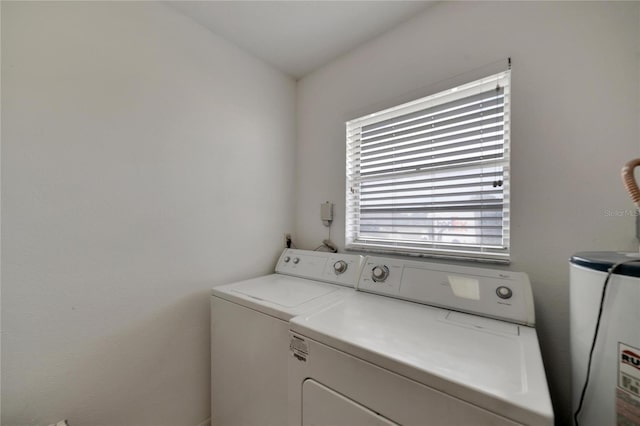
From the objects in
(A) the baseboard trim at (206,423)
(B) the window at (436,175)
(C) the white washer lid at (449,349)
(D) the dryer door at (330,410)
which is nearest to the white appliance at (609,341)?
(C) the white washer lid at (449,349)

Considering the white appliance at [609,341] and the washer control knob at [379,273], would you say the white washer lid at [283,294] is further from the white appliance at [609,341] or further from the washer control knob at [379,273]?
the white appliance at [609,341]

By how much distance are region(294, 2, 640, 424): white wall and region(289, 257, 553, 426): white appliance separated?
0.23 meters

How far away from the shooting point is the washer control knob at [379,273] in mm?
1275

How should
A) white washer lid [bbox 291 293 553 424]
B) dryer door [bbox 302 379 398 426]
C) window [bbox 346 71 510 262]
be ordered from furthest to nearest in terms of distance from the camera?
window [bbox 346 71 510 262], dryer door [bbox 302 379 398 426], white washer lid [bbox 291 293 553 424]

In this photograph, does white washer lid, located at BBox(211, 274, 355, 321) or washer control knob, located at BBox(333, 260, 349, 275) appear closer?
white washer lid, located at BBox(211, 274, 355, 321)

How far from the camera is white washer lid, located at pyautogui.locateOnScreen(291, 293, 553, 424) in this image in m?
0.54

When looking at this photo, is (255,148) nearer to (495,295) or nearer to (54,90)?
(54,90)

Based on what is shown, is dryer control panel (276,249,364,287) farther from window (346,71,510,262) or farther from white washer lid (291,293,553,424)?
white washer lid (291,293,553,424)

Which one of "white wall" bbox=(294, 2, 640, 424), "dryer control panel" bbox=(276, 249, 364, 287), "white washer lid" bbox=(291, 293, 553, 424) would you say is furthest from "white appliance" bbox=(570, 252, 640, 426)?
"dryer control panel" bbox=(276, 249, 364, 287)

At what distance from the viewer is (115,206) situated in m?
1.13

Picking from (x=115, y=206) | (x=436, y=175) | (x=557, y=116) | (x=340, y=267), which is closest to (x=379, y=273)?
(x=340, y=267)

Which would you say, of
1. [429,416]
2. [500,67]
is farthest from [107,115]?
[500,67]

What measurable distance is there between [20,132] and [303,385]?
1.47 m

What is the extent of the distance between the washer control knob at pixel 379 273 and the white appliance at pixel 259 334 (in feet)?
0.34
